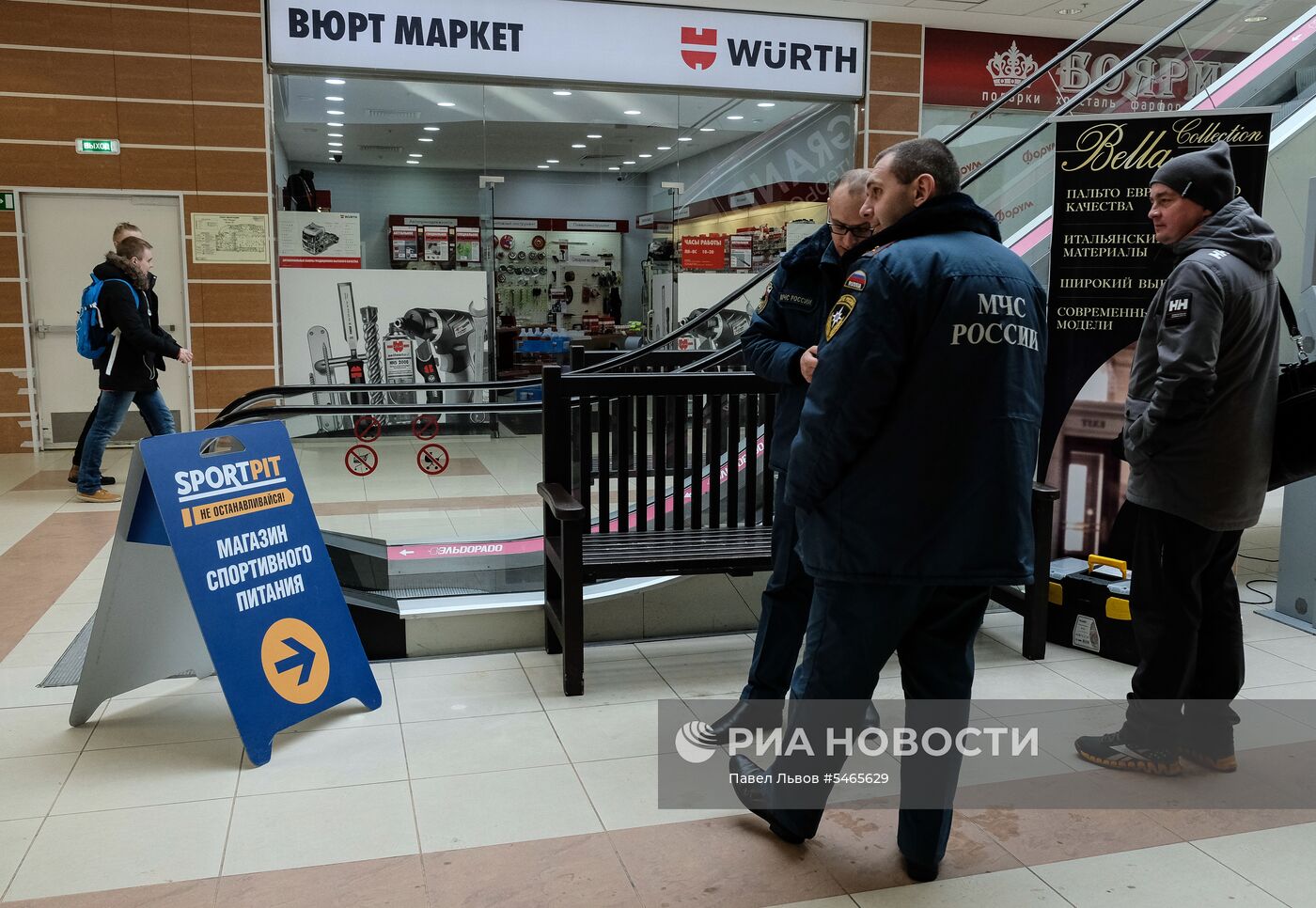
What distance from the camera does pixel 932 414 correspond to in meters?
1.94

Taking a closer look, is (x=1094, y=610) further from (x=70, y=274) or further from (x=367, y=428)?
(x=70, y=274)

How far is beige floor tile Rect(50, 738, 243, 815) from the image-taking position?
2.57 metres

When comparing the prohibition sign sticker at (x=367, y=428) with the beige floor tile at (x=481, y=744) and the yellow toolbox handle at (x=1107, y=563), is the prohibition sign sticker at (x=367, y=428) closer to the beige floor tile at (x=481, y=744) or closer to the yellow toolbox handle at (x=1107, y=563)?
the beige floor tile at (x=481, y=744)

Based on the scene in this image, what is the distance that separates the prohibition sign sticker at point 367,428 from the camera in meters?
4.05

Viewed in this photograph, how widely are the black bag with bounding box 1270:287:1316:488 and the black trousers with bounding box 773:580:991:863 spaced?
1.13 m

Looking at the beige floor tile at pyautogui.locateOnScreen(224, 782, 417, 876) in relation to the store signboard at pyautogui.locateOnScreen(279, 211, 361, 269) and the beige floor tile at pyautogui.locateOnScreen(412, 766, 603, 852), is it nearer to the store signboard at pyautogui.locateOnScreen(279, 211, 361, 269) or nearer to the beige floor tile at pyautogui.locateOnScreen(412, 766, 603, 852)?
the beige floor tile at pyautogui.locateOnScreen(412, 766, 603, 852)

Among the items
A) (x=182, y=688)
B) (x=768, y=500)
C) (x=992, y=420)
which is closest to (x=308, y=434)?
(x=182, y=688)

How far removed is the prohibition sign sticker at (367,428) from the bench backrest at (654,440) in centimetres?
89

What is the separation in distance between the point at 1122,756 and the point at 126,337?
5.66 m

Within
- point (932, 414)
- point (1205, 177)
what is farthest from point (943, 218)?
point (1205, 177)

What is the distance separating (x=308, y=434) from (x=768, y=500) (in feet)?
5.60

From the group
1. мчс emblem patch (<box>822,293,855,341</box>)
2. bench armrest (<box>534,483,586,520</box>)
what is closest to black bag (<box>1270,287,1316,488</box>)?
мчс emblem patch (<box>822,293,855,341</box>)

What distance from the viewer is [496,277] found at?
8.68 meters

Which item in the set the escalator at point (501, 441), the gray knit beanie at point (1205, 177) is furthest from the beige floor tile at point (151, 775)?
the gray knit beanie at point (1205, 177)
